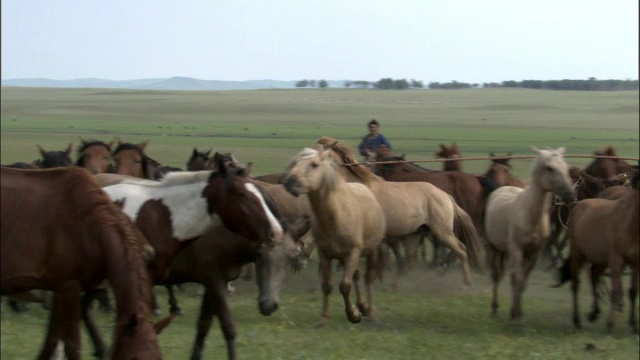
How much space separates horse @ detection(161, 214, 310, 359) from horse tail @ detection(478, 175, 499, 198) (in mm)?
6348

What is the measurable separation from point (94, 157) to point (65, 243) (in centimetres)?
642

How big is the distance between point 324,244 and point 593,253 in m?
2.78

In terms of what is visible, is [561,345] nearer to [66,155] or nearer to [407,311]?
[407,311]

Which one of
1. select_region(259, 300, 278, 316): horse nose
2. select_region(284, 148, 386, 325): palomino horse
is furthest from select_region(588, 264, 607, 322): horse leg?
select_region(259, 300, 278, 316): horse nose

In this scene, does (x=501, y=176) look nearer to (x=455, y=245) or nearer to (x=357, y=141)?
(x=455, y=245)

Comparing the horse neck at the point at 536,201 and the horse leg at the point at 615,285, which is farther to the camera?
the horse neck at the point at 536,201

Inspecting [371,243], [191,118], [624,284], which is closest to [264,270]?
[371,243]

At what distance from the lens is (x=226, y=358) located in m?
8.20

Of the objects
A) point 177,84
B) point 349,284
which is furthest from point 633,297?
point 177,84

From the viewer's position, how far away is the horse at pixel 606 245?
9.91 metres

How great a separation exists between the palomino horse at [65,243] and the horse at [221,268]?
2034 millimetres

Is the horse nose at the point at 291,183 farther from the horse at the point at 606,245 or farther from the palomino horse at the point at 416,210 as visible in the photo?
the horse at the point at 606,245

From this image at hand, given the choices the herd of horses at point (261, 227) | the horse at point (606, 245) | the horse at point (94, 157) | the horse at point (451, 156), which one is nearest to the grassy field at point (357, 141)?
the horse at point (606, 245)

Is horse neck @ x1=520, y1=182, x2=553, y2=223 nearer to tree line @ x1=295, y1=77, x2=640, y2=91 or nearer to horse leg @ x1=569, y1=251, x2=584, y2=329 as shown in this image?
horse leg @ x1=569, y1=251, x2=584, y2=329
